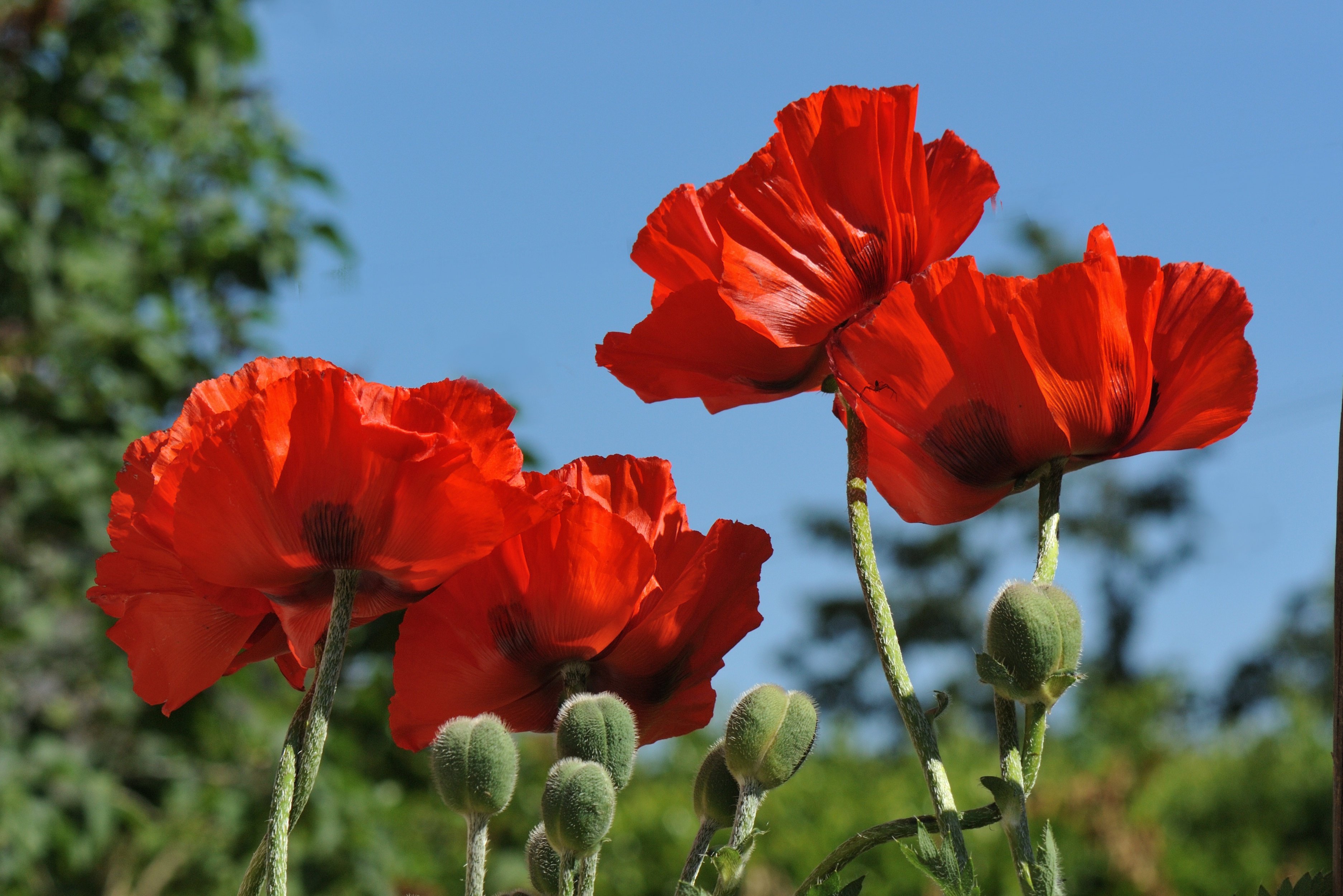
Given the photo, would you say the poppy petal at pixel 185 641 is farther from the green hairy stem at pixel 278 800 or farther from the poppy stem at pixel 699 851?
the poppy stem at pixel 699 851

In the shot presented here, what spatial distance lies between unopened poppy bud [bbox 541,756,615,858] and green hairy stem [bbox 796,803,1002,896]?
0.27 feet

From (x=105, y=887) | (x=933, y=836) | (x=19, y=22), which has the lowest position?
(x=933, y=836)

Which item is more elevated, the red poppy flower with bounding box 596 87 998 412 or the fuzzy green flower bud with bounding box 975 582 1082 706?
the red poppy flower with bounding box 596 87 998 412

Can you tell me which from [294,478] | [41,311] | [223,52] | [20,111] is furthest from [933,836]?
[223,52]

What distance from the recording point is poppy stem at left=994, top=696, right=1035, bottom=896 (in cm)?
44

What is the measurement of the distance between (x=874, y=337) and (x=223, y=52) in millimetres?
3204

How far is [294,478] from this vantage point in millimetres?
516

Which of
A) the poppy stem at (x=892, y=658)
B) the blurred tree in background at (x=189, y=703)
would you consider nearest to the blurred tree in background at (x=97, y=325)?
the blurred tree in background at (x=189, y=703)

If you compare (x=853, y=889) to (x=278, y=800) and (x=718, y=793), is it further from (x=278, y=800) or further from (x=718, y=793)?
(x=278, y=800)

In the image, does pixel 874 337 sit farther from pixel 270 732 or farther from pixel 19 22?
pixel 19 22

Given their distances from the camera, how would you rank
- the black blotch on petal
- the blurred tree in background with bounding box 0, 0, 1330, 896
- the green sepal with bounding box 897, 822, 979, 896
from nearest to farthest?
the green sepal with bounding box 897, 822, 979, 896, the black blotch on petal, the blurred tree in background with bounding box 0, 0, 1330, 896

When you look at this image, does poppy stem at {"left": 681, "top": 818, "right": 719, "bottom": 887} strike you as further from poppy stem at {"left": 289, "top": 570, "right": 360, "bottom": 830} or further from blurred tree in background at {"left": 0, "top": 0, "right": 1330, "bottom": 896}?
blurred tree in background at {"left": 0, "top": 0, "right": 1330, "bottom": 896}

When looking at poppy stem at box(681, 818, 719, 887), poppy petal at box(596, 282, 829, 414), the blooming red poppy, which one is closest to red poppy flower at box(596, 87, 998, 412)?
poppy petal at box(596, 282, 829, 414)

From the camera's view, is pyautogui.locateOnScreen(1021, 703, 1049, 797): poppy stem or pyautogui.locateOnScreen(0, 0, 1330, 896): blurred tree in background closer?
pyautogui.locateOnScreen(1021, 703, 1049, 797): poppy stem
